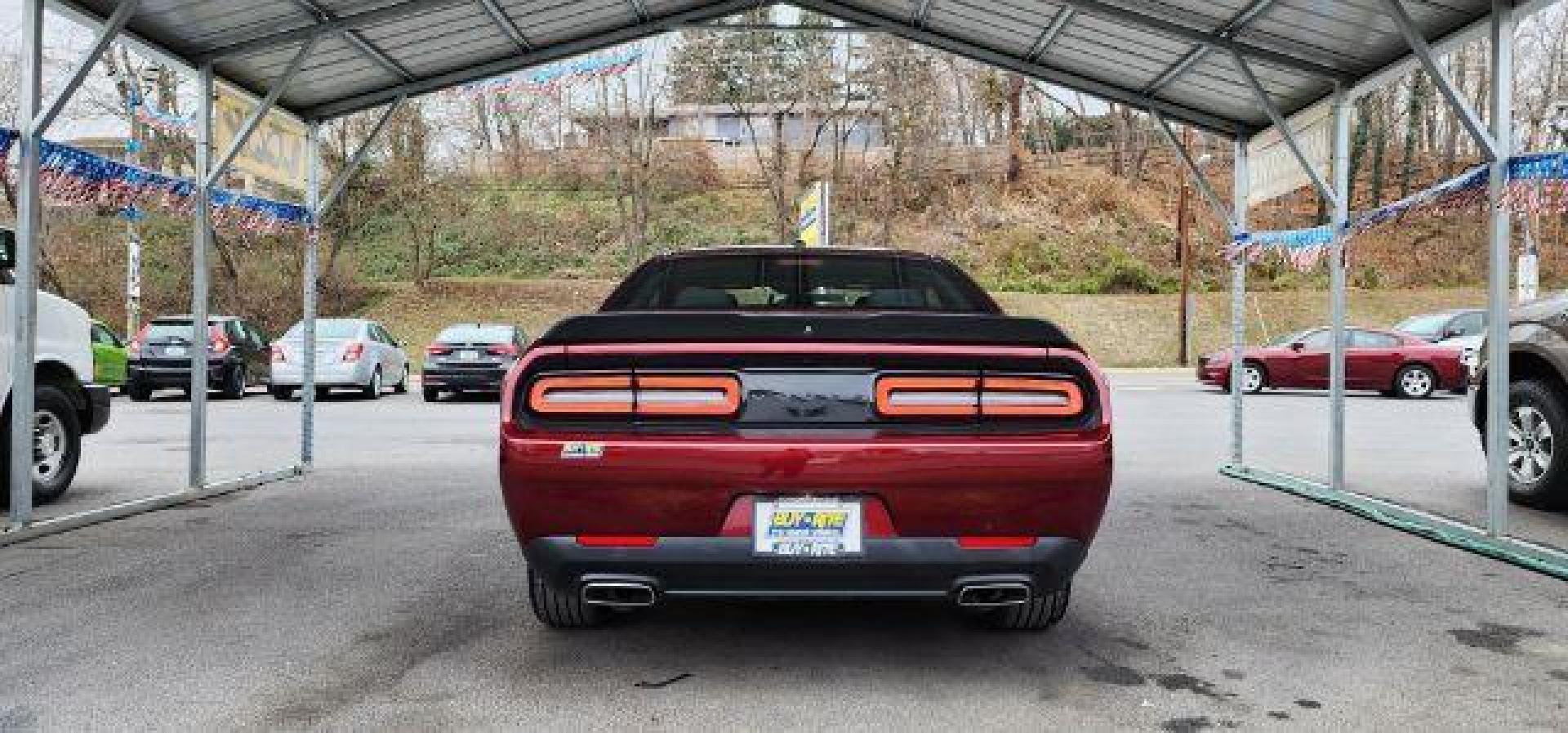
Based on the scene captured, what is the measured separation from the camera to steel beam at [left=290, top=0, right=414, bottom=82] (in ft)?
25.2

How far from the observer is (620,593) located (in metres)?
3.43

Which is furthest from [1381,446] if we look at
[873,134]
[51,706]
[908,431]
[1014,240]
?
[873,134]

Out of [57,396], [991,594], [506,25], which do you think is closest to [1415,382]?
[506,25]

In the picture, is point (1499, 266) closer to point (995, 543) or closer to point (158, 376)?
point (995, 543)

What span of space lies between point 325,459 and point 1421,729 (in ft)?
30.8

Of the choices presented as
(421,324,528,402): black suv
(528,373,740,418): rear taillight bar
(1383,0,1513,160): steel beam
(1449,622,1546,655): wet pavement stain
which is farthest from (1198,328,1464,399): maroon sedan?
(528,373,740,418): rear taillight bar

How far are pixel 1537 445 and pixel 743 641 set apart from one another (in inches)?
235

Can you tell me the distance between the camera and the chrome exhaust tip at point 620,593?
11.1 feet

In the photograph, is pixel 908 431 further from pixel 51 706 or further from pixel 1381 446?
pixel 1381 446

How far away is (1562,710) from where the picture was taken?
3484mm

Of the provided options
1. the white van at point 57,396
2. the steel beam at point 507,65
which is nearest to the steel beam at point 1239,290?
the steel beam at point 507,65

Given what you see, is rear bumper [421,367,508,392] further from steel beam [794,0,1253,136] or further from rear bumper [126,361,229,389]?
steel beam [794,0,1253,136]

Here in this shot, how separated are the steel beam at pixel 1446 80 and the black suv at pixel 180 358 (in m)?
16.0

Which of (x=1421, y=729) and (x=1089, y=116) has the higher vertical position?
(x=1089, y=116)
